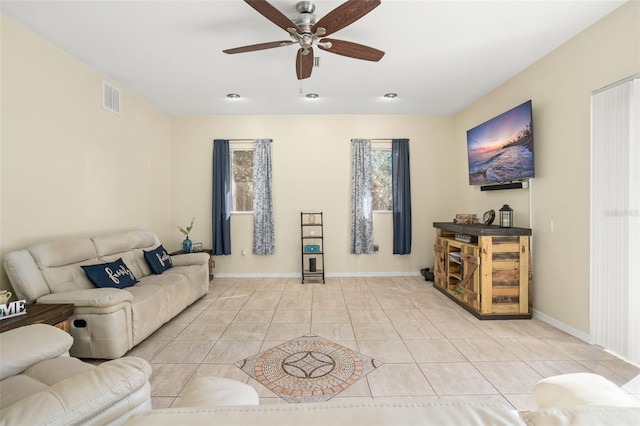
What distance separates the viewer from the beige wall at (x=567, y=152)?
2557 mm

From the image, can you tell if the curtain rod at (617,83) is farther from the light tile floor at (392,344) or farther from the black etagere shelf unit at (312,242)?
the black etagere shelf unit at (312,242)

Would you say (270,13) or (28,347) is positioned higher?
(270,13)

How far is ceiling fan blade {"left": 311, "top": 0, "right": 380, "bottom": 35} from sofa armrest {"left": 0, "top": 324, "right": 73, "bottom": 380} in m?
2.80

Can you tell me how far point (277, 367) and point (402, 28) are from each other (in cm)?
335

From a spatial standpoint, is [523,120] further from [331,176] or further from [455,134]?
[331,176]

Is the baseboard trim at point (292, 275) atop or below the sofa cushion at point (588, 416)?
below

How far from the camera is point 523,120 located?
341 centimetres

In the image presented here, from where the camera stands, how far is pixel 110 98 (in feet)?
12.5

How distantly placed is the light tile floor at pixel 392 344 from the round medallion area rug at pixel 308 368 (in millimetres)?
90

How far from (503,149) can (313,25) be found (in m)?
2.98

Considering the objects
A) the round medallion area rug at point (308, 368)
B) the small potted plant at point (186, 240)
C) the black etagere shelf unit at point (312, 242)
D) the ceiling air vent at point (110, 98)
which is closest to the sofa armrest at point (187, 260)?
the small potted plant at point (186, 240)

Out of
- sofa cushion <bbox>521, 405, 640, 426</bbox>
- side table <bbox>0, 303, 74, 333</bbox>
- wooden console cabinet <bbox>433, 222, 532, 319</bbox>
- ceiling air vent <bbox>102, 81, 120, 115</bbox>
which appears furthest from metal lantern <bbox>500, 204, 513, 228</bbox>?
ceiling air vent <bbox>102, 81, 120, 115</bbox>

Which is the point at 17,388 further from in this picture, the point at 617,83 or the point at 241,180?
the point at 617,83

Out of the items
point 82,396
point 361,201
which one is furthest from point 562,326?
point 82,396
